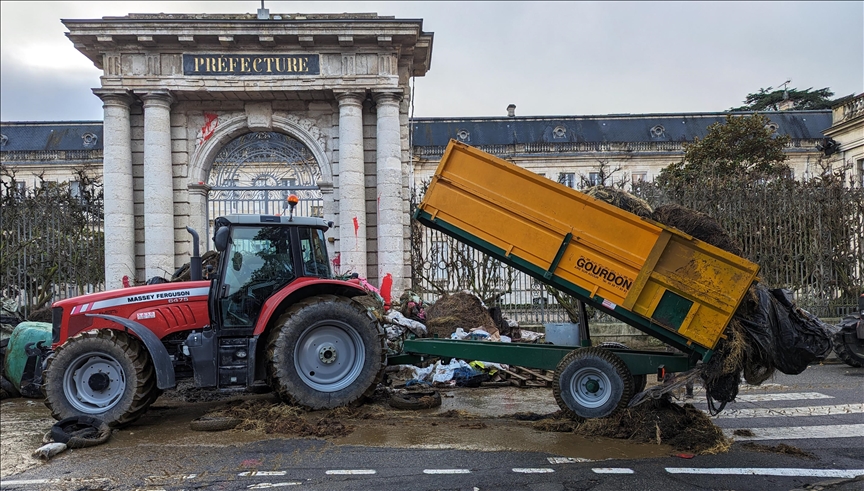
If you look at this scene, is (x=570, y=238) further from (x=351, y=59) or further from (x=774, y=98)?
(x=774, y=98)

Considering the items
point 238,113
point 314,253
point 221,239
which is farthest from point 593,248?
point 238,113

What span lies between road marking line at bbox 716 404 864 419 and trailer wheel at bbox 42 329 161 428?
6446 millimetres

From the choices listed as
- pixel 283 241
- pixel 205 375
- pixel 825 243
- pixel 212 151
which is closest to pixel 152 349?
pixel 205 375

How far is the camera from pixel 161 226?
12.5 metres

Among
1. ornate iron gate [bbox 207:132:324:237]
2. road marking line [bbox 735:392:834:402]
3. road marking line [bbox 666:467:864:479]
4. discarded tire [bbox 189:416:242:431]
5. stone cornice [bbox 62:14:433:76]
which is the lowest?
road marking line [bbox 735:392:834:402]

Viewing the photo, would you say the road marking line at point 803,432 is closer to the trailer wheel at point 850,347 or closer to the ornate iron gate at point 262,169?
the trailer wheel at point 850,347

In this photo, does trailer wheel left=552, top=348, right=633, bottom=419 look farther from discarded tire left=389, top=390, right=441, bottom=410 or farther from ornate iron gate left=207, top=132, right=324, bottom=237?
ornate iron gate left=207, top=132, right=324, bottom=237

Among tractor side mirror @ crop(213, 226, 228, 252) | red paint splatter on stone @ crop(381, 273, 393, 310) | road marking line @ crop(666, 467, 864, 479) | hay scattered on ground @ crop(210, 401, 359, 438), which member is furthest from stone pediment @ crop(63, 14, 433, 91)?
road marking line @ crop(666, 467, 864, 479)

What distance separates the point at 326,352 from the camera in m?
7.01

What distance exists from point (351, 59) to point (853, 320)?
35.5 feet

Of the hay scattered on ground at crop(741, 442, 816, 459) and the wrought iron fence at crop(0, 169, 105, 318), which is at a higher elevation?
→ the wrought iron fence at crop(0, 169, 105, 318)

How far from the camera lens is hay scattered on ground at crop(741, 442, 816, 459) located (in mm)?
5410

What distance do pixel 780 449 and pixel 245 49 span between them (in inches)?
462

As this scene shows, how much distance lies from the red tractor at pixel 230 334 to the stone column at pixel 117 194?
20.2ft
